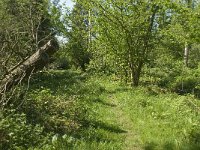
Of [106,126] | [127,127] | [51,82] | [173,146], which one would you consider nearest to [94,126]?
[106,126]

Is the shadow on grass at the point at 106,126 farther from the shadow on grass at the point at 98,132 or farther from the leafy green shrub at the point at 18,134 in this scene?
the leafy green shrub at the point at 18,134

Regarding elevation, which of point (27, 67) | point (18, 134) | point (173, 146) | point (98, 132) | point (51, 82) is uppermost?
point (27, 67)

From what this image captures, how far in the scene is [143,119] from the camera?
418 inches

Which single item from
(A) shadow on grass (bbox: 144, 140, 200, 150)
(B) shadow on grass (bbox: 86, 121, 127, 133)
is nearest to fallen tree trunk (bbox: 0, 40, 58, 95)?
(B) shadow on grass (bbox: 86, 121, 127, 133)

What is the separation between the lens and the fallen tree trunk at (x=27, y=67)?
938 centimetres

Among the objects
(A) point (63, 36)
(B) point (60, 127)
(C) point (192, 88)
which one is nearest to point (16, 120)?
(B) point (60, 127)

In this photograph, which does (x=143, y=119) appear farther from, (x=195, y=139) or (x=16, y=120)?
(x=16, y=120)

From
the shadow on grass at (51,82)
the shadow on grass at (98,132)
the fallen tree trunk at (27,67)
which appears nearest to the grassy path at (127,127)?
the shadow on grass at (98,132)

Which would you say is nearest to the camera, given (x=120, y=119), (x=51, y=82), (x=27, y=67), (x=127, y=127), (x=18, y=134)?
(x=18, y=134)

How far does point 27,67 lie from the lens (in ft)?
32.3

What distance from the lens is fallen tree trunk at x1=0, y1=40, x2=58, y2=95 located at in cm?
938

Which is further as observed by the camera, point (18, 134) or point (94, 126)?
point (94, 126)

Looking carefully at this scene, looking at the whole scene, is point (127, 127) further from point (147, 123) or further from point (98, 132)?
point (98, 132)

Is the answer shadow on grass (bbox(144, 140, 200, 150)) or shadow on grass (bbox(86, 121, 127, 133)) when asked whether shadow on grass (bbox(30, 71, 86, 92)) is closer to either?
shadow on grass (bbox(86, 121, 127, 133))
